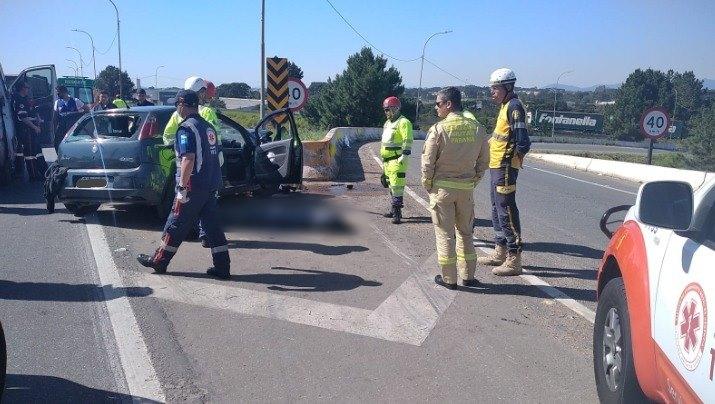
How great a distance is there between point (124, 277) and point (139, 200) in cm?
221

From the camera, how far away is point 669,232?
9.54 ft

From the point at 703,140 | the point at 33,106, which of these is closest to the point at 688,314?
the point at 33,106

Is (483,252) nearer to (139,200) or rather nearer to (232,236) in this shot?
(232,236)

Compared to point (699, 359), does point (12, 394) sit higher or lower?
lower

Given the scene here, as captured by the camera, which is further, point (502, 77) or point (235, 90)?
point (235, 90)

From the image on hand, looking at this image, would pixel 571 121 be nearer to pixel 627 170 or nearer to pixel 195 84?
pixel 627 170

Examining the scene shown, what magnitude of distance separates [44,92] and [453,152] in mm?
11804

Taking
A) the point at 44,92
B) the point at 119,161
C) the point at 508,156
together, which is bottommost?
the point at 119,161

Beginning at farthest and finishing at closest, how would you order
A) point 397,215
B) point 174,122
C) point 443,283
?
point 397,215
point 174,122
point 443,283

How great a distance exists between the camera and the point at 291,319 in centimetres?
498

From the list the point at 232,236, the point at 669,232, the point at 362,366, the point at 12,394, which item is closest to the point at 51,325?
the point at 12,394

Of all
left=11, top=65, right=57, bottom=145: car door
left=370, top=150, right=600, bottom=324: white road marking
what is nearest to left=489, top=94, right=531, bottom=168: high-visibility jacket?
left=370, top=150, right=600, bottom=324: white road marking

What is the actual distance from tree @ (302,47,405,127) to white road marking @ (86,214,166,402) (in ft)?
190

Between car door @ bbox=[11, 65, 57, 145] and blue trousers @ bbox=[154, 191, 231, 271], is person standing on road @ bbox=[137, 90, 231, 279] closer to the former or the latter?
blue trousers @ bbox=[154, 191, 231, 271]
